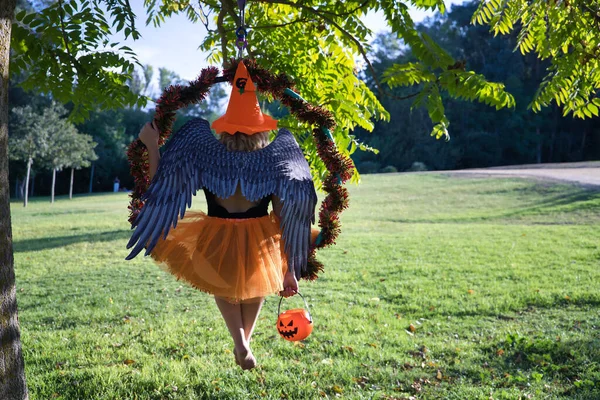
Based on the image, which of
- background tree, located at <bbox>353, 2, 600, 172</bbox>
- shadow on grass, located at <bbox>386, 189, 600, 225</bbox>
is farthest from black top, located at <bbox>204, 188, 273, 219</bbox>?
background tree, located at <bbox>353, 2, 600, 172</bbox>

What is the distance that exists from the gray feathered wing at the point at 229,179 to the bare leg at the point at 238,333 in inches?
22.7

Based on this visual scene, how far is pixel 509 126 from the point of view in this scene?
50844mm

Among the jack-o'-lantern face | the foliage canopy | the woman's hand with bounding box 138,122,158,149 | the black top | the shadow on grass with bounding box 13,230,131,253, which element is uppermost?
the foliage canopy

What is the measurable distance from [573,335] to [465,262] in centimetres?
466

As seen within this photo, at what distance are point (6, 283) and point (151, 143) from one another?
127 cm

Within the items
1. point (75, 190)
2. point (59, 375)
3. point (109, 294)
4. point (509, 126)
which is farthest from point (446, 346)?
point (75, 190)

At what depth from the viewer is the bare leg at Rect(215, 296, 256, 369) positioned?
3688 millimetres

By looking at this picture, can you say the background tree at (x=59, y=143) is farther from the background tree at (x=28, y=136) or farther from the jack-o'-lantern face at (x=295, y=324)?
the jack-o'-lantern face at (x=295, y=324)

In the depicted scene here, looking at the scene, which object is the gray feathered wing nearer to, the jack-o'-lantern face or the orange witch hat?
the orange witch hat

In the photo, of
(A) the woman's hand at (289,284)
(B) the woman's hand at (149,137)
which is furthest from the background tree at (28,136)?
(A) the woman's hand at (289,284)

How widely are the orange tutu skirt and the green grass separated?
1681mm

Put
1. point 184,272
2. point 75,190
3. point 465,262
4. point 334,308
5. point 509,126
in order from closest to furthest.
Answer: point 184,272, point 334,308, point 465,262, point 509,126, point 75,190

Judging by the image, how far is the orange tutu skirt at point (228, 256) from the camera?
368 cm

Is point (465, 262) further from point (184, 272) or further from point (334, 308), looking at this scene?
point (184, 272)
